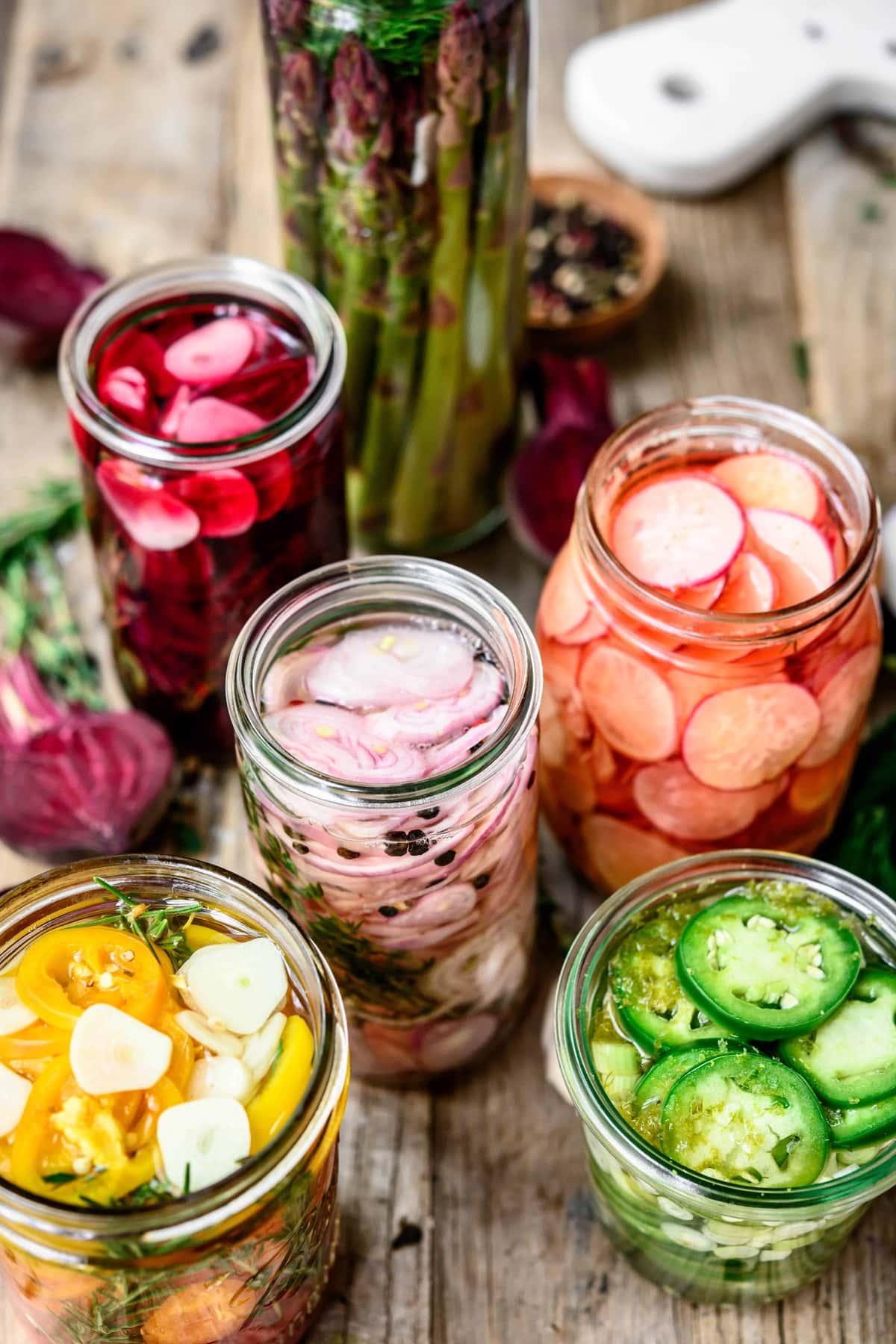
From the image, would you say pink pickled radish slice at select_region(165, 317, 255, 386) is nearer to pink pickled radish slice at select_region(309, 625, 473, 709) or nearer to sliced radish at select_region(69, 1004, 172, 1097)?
pink pickled radish slice at select_region(309, 625, 473, 709)

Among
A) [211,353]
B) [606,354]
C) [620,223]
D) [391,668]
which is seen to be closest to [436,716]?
[391,668]

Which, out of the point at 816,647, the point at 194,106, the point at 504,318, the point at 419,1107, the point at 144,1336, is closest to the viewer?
the point at 144,1336

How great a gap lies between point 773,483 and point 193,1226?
0.69 meters

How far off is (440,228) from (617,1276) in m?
0.84

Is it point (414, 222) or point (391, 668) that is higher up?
point (414, 222)

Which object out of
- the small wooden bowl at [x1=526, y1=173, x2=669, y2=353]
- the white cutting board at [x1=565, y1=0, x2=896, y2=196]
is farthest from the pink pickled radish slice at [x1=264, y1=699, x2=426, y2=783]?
the white cutting board at [x1=565, y1=0, x2=896, y2=196]

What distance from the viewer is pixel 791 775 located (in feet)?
3.70

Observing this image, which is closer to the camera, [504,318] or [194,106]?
[504,318]

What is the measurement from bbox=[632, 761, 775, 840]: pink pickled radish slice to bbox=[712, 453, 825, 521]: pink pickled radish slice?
217 mm

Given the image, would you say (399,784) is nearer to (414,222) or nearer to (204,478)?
(204,478)

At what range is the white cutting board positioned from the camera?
1.78 metres

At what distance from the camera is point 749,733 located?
1.08m

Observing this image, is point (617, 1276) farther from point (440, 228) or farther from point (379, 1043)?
point (440, 228)

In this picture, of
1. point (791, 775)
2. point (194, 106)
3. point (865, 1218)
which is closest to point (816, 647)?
point (791, 775)
